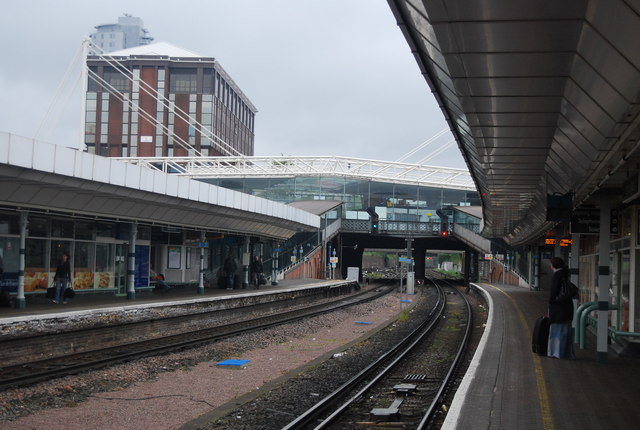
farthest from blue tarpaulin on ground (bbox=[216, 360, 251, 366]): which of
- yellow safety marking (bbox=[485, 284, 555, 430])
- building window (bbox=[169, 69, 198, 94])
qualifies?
building window (bbox=[169, 69, 198, 94])

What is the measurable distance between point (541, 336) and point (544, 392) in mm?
3630

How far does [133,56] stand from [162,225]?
201ft

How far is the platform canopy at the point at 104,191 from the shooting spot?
16609mm

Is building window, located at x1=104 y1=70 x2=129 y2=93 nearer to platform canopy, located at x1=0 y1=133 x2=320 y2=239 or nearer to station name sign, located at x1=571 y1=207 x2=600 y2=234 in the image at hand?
platform canopy, located at x1=0 y1=133 x2=320 y2=239

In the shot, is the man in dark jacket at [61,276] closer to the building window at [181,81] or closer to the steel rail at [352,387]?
the steel rail at [352,387]

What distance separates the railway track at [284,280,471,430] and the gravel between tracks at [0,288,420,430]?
1.67 meters

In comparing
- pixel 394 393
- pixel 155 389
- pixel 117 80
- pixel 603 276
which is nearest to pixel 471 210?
pixel 117 80

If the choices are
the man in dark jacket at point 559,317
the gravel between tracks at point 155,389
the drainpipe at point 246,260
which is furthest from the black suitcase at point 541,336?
the drainpipe at point 246,260

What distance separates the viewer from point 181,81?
8494 centimetres

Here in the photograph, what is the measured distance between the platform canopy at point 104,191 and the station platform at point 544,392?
10797 millimetres

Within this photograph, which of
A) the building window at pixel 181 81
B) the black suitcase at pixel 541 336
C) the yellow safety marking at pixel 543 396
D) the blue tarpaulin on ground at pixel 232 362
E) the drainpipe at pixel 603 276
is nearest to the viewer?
the yellow safety marking at pixel 543 396

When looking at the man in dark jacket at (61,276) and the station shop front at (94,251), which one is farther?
the man in dark jacket at (61,276)

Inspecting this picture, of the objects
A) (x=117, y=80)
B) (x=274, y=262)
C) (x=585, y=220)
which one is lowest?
(x=274, y=262)

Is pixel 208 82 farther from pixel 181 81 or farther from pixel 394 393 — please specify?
pixel 394 393
